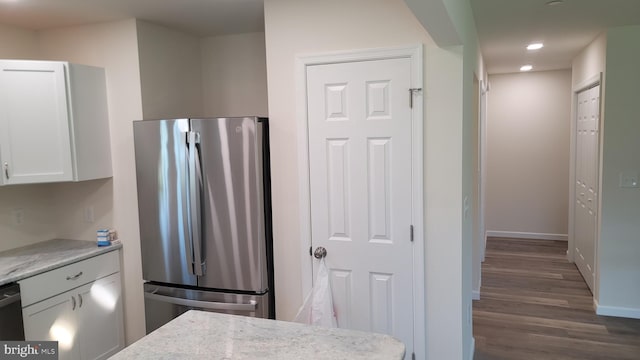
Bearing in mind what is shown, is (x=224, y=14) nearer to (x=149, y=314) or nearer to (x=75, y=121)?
(x=75, y=121)

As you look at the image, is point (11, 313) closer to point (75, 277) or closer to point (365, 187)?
point (75, 277)

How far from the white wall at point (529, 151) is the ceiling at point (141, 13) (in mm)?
4582

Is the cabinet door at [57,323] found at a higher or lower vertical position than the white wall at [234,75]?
lower

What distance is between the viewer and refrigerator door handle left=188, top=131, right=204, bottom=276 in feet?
9.48

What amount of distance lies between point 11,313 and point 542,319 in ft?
13.0

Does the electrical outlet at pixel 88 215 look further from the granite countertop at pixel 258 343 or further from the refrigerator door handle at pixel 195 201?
the granite countertop at pixel 258 343

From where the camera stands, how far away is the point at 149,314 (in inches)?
125

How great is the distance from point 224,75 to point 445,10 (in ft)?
7.91

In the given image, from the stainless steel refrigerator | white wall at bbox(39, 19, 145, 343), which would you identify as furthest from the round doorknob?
white wall at bbox(39, 19, 145, 343)

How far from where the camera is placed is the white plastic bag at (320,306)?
2738mm

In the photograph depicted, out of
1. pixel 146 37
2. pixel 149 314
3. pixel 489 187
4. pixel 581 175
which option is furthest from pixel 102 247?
pixel 489 187

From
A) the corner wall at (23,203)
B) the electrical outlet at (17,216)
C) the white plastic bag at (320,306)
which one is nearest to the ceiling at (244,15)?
the corner wall at (23,203)

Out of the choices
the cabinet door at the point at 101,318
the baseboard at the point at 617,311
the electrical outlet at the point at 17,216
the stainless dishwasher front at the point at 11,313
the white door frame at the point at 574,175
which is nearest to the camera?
the stainless dishwasher front at the point at 11,313

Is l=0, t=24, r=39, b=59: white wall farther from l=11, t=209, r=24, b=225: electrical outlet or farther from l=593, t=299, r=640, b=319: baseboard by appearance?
l=593, t=299, r=640, b=319: baseboard
